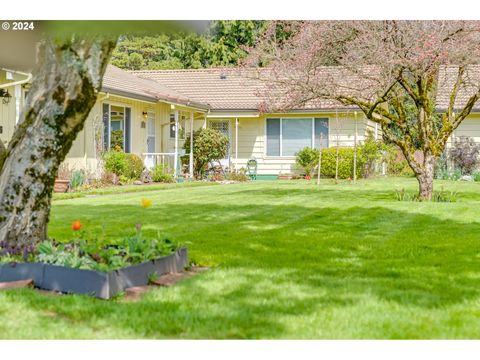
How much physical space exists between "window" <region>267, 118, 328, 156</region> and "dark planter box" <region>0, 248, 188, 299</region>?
54.9ft

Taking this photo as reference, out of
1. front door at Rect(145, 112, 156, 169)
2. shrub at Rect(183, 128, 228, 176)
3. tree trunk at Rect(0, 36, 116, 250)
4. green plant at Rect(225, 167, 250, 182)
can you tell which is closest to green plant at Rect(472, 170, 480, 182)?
green plant at Rect(225, 167, 250, 182)

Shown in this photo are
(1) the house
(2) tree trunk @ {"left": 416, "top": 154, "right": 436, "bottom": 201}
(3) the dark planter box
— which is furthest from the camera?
(1) the house

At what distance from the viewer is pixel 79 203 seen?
11.2 meters

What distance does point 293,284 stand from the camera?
4.79 meters

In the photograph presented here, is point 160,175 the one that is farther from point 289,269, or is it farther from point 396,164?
point 289,269

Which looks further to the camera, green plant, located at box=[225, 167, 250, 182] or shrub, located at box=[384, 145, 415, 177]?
shrub, located at box=[384, 145, 415, 177]

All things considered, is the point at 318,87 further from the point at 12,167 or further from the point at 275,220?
the point at 12,167

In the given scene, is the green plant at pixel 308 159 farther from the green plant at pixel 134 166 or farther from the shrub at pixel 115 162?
the shrub at pixel 115 162

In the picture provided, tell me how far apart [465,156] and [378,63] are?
38.9 ft

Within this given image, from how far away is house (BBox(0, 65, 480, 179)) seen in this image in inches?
717

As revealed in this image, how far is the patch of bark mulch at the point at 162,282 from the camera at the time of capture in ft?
14.9

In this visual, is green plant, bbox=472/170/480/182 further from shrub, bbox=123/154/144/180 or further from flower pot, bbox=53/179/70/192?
flower pot, bbox=53/179/70/192

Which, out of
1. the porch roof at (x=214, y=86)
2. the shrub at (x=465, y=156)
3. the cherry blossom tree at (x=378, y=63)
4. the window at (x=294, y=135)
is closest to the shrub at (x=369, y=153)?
the window at (x=294, y=135)

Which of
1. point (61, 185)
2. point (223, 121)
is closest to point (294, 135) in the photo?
point (223, 121)
